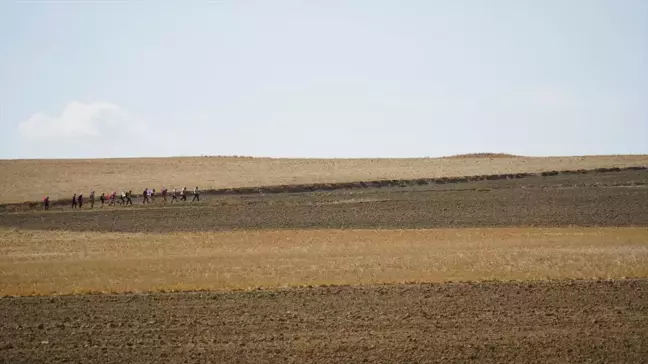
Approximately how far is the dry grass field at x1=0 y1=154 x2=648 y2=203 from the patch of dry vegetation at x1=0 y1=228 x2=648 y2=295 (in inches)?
880

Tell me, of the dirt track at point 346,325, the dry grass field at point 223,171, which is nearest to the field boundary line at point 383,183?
the dry grass field at point 223,171

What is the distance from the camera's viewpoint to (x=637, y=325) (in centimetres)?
1723

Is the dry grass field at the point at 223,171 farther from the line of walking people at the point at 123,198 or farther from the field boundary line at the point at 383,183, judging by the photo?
the line of walking people at the point at 123,198

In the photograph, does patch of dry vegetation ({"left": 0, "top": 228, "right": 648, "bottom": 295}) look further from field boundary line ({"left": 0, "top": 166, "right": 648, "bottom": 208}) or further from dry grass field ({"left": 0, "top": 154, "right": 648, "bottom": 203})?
dry grass field ({"left": 0, "top": 154, "right": 648, "bottom": 203})

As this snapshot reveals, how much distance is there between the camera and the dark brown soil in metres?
40.2

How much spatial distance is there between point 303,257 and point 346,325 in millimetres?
11039

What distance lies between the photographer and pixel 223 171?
71.9 meters

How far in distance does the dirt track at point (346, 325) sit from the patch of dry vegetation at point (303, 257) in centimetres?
186

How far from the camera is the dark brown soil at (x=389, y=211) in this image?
40188mm

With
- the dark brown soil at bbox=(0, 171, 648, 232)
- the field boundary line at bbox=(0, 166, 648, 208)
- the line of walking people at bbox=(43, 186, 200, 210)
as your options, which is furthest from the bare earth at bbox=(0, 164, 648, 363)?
the field boundary line at bbox=(0, 166, 648, 208)

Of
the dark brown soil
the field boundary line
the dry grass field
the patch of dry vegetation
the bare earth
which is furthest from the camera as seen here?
the dry grass field

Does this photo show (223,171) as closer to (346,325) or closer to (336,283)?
(336,283)

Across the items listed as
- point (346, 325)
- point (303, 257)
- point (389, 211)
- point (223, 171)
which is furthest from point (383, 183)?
point (346, 325)

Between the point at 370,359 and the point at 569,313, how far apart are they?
5763 millimetres
